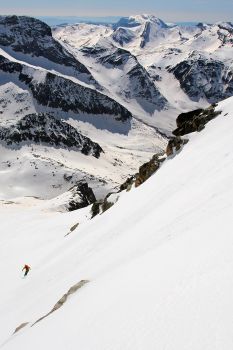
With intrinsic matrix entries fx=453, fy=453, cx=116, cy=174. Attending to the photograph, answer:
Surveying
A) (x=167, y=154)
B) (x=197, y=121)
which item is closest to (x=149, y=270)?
(x=167, y=154)

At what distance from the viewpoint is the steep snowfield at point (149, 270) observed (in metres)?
12.1

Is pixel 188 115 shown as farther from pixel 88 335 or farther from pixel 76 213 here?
pixel 88 335

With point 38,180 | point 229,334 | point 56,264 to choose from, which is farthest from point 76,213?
point 38,180

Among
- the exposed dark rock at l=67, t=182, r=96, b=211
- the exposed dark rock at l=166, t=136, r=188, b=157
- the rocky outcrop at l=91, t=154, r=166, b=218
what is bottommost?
the exposed dark rock at l=67, t=182, r=96, b=211

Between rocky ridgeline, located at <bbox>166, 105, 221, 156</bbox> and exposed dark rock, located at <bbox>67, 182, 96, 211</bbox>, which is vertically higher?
rocky ridgeline, located at <bbox>166, 105, 221, 156</bbox>

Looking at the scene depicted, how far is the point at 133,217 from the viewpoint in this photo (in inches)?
1251

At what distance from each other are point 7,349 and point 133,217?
15829mm

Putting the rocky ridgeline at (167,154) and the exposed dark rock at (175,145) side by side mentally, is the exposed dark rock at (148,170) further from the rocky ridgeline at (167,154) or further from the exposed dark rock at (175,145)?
the exposed dark rock at (175,145)

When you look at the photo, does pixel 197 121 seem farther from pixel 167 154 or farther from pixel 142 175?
pixel 142 175

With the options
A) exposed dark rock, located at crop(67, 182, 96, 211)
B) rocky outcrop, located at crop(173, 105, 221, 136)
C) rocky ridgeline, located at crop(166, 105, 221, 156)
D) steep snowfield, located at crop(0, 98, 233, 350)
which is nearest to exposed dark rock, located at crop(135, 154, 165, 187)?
rocky ridgeline, located at crop(166, 105, 221, 156)

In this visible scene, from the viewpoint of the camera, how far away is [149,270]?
55.7 ft

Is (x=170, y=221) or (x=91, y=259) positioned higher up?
(x=170, y=221)

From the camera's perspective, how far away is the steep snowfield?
12.1 m

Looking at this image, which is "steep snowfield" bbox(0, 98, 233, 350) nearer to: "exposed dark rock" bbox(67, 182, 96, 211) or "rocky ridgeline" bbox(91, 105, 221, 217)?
"rocky ridgeline" bbox(91, 105, 221, 217)
